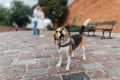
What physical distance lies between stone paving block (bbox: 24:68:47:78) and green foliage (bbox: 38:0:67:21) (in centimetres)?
2091

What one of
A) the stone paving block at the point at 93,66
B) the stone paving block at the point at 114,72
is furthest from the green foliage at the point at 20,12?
the stone paving block at the point at 114,72

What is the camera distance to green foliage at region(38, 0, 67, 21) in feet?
82.4

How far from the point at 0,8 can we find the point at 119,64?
34903 mm

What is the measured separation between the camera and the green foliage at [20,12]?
112ft

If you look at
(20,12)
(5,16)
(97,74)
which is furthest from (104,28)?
(5,16)

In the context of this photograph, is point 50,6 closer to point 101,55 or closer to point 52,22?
point 52,22

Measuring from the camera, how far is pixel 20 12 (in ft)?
111

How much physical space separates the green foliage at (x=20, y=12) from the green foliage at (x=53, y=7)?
8617 mm

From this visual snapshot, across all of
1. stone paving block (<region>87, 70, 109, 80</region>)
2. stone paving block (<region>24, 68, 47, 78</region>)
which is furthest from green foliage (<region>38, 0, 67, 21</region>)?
stone paving block (<region>87, 70, 109, 80</region>)

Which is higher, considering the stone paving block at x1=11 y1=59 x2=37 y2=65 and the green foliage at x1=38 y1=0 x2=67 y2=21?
the green foliage at x1=38 y1=0 x2=67 y2=21

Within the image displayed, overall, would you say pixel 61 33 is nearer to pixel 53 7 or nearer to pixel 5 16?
pixel 53 7

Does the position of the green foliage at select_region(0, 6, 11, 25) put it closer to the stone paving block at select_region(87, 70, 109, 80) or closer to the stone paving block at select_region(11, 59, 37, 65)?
the stone paving block at select_region(11, 59, 37, 65)

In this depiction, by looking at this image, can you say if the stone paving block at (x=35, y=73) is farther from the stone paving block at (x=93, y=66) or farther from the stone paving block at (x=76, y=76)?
the stone paving block at (x=93, y=66)

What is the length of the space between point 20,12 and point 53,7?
10.3 m
